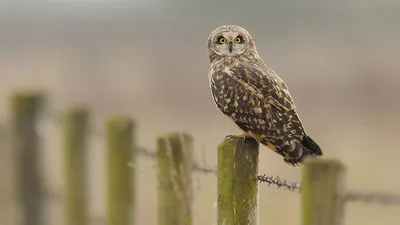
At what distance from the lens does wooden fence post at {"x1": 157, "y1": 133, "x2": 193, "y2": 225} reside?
9.43 feet

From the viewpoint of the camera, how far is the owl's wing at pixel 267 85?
270 centimetres

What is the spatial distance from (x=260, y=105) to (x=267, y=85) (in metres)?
0.07

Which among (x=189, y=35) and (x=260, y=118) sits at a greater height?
(x=189, y=35)

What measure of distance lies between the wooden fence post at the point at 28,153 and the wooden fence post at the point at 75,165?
26cm

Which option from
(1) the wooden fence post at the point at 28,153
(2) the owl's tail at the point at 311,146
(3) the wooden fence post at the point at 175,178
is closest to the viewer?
(2) the owl's tail at the point at 311,146

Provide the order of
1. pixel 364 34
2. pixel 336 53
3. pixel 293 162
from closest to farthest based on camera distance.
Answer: pixel 293 162, pixel 336 53, pixel 364 34

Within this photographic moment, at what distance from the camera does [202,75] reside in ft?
40.1

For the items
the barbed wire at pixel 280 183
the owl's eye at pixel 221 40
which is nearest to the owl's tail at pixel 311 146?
the barbed wire at pixel 280 183

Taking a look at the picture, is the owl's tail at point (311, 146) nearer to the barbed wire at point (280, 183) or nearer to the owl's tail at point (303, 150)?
the owl's tail at point (303, 150)

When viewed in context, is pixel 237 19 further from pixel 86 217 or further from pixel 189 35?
pixel 86 217

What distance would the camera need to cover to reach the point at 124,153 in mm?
3283

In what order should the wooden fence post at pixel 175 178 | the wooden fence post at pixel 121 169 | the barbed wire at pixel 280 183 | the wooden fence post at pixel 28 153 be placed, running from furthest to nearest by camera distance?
the wooden fence post at pixel 28 153
the wooden fence post at pixel 121 169
the wooden fence post at pixel 175 178
the barbed wire at pixel 280 183

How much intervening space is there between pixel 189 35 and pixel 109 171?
12.3m

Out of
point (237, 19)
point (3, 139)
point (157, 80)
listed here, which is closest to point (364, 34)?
point (237, 19)
